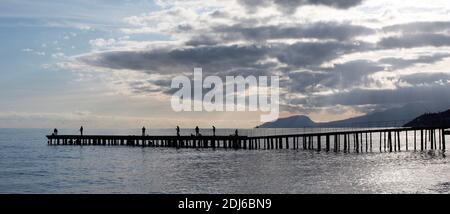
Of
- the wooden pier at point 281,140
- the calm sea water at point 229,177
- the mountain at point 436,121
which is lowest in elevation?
the calm sea water at point 229,177

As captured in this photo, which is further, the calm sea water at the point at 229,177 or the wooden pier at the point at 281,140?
the wooden pier at the point at 281,140

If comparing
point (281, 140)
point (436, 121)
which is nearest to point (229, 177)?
point (281, 140)

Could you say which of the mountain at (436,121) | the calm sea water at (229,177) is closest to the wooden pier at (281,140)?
the mountain at (436,121)

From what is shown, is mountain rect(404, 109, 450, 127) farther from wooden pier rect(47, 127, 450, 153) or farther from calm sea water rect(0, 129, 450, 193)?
calm sea water rect(0, 129, 450, 193)

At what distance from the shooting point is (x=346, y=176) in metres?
39.7

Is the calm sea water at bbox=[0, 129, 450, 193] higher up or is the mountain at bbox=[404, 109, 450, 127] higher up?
the mountain at bbox=[404, 109, 450, 127]

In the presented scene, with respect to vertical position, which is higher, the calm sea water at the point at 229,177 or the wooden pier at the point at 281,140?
the wooden pier at the point at 281,140

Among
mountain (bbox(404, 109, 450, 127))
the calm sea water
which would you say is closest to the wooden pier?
mountain (bbox(404, 109, 450, 127))

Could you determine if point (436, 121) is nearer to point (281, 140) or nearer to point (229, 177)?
point (281, 140)

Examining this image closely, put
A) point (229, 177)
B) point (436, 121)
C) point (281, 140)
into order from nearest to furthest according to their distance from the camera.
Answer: point (229, 177) → point (281, 140) → point (436, 121)

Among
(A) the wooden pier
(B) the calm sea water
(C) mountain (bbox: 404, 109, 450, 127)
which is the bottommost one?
(B) the calm sea water

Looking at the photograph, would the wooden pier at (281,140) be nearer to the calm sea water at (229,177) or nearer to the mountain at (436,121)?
the mountain at (436,121)
